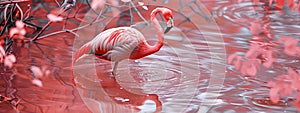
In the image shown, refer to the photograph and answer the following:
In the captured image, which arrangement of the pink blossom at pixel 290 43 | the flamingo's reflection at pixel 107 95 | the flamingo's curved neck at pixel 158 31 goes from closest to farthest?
the pink blossom at pixel 290 43
the flamingo's reflection at pixel 107 95
the flamingo's curved neck at pixel 158 31

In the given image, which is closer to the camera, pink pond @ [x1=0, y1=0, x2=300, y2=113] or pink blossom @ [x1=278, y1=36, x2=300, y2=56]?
pink blossom @ [x1=278, y1=36, x2=300, y2=56]

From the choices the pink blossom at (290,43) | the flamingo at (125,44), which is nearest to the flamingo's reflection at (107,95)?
the flamingo at (125,44)

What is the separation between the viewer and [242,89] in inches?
74.7

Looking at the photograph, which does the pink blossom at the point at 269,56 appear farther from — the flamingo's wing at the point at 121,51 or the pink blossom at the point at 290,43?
the flamingo's wing at the point at 121,51

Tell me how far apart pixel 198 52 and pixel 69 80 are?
0.69 metres

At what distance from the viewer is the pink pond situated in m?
1.74

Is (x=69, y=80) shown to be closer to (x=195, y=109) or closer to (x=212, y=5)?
(x=195, y=109)

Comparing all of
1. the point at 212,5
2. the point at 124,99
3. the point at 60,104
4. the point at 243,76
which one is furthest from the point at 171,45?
the point at 212,5

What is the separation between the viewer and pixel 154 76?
201cm

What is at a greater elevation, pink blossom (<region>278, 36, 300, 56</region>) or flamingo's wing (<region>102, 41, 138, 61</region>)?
pink blossom (<region>278, 36, 300, 56</region>)

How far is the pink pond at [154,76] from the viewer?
5.70 ft

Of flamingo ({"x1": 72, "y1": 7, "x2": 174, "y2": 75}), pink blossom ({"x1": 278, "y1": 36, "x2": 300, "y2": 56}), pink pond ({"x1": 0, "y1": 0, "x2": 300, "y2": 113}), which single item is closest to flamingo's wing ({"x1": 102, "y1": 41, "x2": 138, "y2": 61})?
flamingo ({"x1": 72, "y1": 7, "x2": 174, "y2": 75})

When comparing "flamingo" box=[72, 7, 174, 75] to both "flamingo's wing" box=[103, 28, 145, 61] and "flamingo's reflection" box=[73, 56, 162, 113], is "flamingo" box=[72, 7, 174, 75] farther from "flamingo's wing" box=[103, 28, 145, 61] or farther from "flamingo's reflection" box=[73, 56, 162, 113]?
"flamingo's reflection" box=[73, 56, 162, 113]

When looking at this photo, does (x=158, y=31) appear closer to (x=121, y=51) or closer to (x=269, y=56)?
(x=121, y=51)
